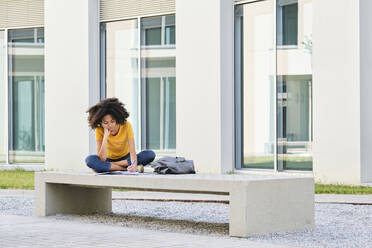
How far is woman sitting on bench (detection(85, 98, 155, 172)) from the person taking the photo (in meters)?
9.65

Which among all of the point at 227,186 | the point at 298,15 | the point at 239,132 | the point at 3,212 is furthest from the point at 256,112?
the point at 227,186

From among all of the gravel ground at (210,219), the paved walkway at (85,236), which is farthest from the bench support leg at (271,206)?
the paved walkway at (85,236)

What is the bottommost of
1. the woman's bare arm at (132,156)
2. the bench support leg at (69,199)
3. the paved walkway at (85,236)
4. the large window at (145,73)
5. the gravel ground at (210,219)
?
the gravel ground at (210,219)

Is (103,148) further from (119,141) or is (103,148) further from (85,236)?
(85,236)

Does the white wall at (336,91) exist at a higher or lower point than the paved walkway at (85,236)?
higher

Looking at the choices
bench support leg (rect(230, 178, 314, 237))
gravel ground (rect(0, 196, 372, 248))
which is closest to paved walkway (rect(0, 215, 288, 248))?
bench support leg (rect(230, 178, 314, 237))

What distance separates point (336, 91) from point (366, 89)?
59 cm

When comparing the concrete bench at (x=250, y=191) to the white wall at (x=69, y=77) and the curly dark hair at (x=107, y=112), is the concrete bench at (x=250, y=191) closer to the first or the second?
the curly dark hair at (x=107, y=112)

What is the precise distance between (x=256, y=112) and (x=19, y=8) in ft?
26.7

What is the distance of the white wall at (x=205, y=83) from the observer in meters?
17.2

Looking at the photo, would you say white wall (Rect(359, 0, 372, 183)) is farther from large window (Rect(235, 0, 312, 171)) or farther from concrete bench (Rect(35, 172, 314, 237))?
concrete bench (Rect(35, 172, 314, 237))

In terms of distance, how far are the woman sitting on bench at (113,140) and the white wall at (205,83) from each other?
23.9 feet

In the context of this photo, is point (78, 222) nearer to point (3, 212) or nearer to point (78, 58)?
point (3, 212)

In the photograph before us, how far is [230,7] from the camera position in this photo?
17.5m
